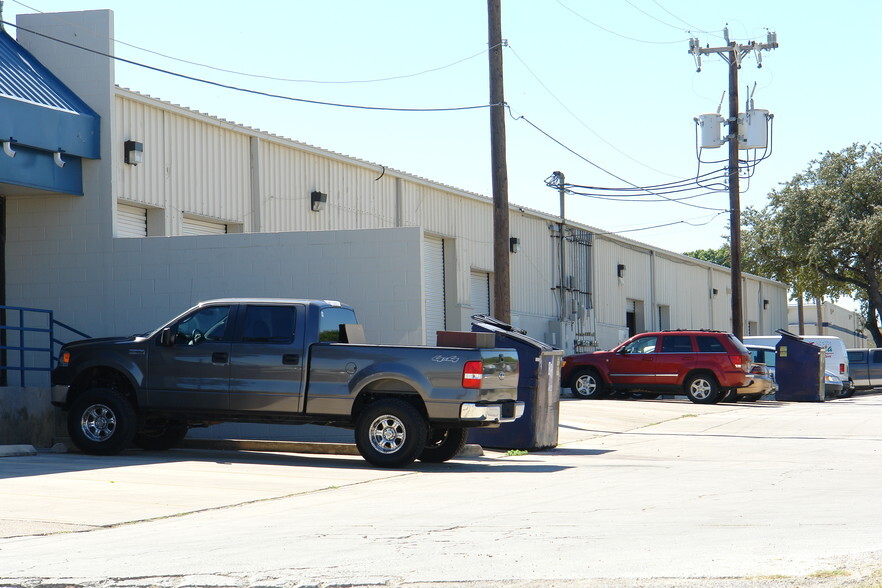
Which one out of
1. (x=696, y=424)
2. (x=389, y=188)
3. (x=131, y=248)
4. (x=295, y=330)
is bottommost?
(x=696, y=424)

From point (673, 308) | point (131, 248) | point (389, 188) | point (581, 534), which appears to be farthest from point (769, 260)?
point (581, 534)

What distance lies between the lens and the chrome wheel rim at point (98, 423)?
46.8 ft

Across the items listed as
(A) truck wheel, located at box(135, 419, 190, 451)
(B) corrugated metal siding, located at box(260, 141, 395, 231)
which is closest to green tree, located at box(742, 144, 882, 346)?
(B) corrugated metal siding, located at box(260, 141, 395, 231)

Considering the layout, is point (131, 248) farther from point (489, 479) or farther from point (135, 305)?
point (489, 479)

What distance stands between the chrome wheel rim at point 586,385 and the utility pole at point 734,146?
5.90m

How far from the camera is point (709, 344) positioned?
2739 centimetres

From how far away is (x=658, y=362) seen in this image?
2781 centimetres

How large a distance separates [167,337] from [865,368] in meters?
27.0

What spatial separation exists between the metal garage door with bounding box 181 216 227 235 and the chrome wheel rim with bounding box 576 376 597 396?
10.9 m

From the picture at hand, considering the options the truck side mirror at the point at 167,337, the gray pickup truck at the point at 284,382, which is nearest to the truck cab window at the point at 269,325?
the gray pickup truck at the point at 284,382

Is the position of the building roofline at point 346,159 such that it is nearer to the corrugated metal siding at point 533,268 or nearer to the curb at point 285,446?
the corrugated metal siding at point 533,268

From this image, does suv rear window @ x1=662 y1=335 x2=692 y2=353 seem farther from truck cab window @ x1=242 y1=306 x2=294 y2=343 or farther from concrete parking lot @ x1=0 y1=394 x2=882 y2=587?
truck cab window @ x1=242 y1=306 x2=294 y2=343

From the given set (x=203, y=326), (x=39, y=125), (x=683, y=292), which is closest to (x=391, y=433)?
(x=203, y=326)

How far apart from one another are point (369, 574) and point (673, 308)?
133 feet
